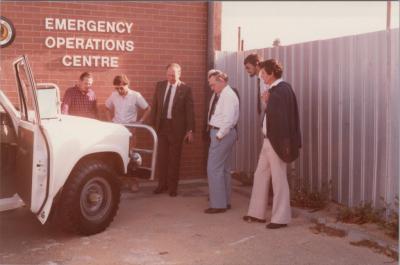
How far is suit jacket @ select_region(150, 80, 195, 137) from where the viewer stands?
27.9 feet

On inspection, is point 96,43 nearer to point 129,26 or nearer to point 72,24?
point 72,24

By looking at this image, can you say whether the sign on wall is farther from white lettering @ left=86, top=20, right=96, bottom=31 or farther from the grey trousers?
the grey trousers

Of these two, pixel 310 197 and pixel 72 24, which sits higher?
pixel 72 24

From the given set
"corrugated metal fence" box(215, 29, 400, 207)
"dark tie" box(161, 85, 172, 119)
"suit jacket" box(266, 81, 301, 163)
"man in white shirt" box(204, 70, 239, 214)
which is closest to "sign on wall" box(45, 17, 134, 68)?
"dark tie" box(161, 85, 172, 119)

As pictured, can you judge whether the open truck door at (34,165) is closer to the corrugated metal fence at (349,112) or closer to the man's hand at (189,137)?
the man's hand at (189,137)

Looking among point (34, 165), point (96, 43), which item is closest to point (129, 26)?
point (96, 43)

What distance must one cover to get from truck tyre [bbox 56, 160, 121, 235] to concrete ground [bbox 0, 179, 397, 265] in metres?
0.16

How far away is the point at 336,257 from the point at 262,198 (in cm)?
145

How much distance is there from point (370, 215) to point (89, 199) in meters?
3.14

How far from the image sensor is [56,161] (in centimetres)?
576

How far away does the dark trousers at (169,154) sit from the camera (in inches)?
340

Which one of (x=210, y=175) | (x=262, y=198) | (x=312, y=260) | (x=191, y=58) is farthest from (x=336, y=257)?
(x=191, y=58)

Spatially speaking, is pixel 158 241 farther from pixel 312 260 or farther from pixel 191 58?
→ pixel 191 58

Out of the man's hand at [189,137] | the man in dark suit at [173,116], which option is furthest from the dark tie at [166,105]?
the man's hand at [189,137]
